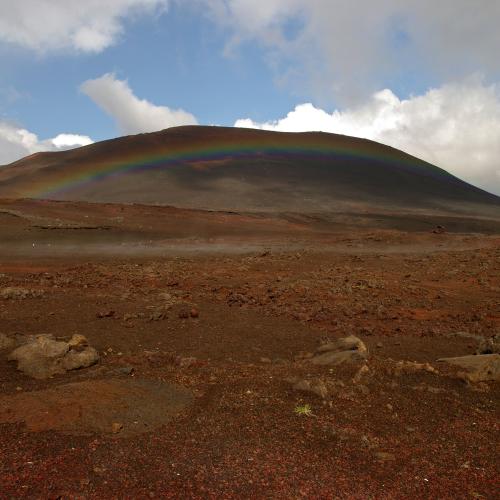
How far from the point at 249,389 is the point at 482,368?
8.09ft

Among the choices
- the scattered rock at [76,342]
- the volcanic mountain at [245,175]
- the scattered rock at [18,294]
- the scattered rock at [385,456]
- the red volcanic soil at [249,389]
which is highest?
the volcanic mountain at [245,175]

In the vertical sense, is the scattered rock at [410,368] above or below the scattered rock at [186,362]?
above

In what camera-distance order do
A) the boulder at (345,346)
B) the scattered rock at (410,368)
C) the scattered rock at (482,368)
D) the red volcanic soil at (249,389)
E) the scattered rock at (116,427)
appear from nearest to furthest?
the red volcanic soil at (249,389), the scattered rock at (116,427), the scattered rock at (482,368), the scattered rock at (410,368), the boulder at (345,346)

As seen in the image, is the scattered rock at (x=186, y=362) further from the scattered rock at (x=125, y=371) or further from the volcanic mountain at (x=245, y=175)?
the volcanic mountain at (x=245, y=175)

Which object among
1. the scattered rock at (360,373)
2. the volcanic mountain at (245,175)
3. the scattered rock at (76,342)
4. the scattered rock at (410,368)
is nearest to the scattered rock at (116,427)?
the scattered rock at (76,342)

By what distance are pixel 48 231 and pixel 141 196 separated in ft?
78.2

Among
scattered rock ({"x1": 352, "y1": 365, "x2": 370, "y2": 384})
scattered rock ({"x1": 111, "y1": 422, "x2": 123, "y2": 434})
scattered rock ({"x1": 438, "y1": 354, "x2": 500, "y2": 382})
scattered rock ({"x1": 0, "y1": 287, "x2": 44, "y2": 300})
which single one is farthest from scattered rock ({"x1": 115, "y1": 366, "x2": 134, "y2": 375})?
scattered rock ({"x1": 0, "y1": 287, "x2": 44, "y2": 300})

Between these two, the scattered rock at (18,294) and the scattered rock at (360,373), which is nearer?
the scattered rock at (360,373)

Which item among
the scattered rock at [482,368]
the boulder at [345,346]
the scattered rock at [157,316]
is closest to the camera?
the scattered rock at [482,368]

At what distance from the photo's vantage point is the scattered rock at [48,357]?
527 centimetres

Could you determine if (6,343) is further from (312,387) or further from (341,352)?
(341,352)

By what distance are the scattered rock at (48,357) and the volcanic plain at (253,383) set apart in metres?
0.05

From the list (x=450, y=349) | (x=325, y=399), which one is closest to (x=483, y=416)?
(x=325, y=399)

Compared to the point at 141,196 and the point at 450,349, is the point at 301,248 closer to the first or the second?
the point at 450,349
